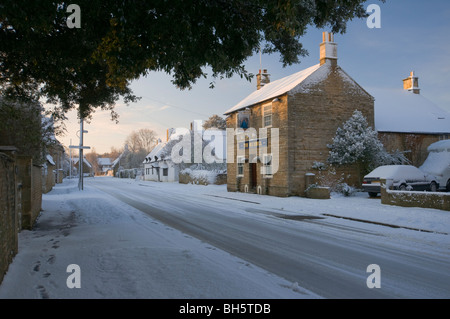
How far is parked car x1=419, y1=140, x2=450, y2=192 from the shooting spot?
20859 mm

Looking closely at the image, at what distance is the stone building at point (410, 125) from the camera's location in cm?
2467

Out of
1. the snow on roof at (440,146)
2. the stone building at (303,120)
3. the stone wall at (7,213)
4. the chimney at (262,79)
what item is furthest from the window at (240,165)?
the stone wall at (7,213)

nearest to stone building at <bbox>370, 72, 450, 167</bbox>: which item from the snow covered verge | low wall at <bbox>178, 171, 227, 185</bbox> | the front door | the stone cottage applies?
the front door

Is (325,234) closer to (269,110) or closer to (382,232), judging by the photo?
(382,232)

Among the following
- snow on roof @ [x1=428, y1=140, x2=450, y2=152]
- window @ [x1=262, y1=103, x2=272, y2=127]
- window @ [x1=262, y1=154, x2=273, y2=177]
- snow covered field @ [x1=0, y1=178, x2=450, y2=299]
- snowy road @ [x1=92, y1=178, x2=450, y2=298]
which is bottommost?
snowy road @ [x1=92, y1=178, x2=450, y2=298]

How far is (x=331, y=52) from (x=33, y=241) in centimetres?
2051

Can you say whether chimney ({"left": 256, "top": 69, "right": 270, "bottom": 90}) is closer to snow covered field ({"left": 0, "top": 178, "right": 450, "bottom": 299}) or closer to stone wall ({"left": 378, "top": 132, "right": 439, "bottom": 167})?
stone wall ({"left": 378, "top": 132, "right": 439, "bottom": 167})

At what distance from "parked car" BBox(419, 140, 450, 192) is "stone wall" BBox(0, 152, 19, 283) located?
22236mm

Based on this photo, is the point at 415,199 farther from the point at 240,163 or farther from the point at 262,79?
the point at 262,79

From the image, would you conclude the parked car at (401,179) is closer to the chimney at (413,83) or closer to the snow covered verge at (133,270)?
the snow covered verge at (133,270)

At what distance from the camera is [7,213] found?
5.93m

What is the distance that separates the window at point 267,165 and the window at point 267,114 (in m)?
2.24
